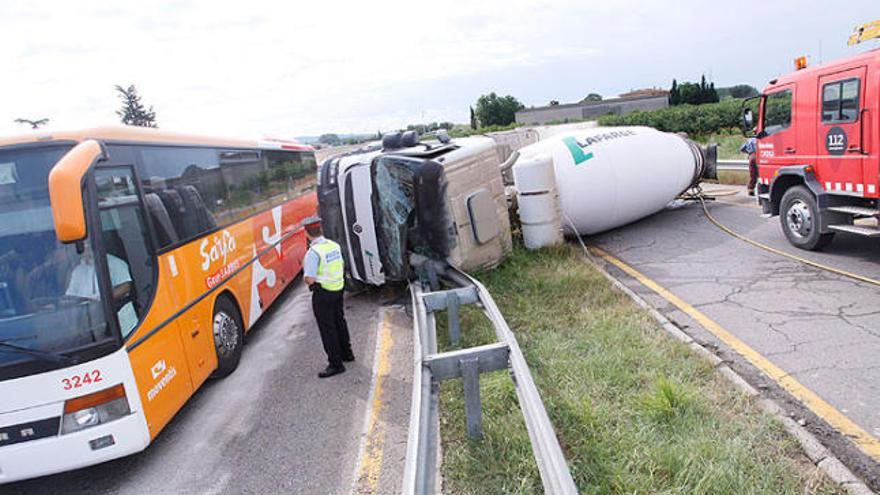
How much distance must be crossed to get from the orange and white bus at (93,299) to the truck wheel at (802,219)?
7943 millimetres

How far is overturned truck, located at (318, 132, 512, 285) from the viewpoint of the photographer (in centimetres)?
734

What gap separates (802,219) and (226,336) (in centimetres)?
794

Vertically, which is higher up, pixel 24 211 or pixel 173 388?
pixel 24 211

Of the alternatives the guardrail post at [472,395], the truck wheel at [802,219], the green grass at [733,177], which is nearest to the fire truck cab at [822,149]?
the truck wheel at [802,219]

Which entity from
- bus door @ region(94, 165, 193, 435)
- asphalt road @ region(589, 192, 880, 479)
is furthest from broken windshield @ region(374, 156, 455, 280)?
bus door @ region(94, 165, 193, 435)

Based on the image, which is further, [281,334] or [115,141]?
[281,334]

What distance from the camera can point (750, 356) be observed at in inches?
189

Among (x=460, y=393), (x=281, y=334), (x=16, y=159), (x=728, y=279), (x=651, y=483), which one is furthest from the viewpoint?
(x=281, y=334)

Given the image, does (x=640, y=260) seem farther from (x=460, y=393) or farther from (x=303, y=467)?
(x=303, y=467)

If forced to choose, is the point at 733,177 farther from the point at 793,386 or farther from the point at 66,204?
the point at 66,204

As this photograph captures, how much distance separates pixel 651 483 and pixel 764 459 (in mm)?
751

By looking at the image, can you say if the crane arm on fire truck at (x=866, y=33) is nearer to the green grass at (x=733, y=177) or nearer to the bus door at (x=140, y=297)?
the green grass at (x=733, y=177)

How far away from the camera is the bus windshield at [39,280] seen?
3895mm

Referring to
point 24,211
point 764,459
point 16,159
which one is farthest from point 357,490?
point 16,159
